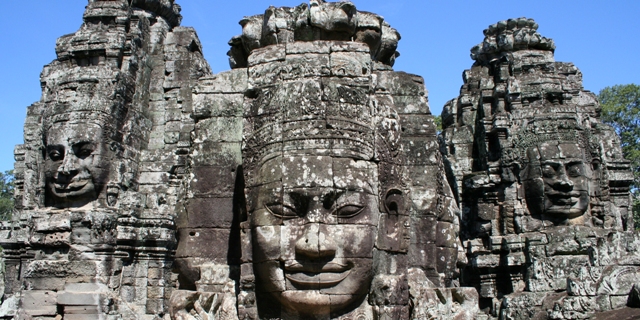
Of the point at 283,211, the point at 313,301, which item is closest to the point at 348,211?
the point at 283,211

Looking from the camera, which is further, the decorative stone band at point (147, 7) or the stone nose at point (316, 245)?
the decorative stone band at point (147, 7)

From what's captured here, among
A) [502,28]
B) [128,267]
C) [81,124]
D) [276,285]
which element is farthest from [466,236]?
[276,285]

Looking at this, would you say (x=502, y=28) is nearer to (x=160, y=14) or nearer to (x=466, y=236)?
(x=466, y=236)

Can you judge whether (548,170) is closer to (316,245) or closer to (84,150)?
(316,245)

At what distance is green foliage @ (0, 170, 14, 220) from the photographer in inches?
1521

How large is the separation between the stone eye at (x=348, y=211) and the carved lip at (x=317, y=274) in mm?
433

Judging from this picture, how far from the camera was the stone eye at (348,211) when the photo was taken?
5.59 meters

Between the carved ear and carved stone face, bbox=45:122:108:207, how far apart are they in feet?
26.4

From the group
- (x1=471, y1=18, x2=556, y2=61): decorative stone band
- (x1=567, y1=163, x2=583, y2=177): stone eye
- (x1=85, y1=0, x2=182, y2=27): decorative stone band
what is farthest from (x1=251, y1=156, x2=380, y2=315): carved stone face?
(x1=471, y1=18, x2=556, y2=61): decorative stone band

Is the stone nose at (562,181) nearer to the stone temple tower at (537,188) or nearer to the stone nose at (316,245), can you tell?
the stone temple tower at (537,188)

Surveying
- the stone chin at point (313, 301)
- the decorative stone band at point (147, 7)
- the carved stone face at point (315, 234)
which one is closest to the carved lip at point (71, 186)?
the decorative stone band at point (147, 7)

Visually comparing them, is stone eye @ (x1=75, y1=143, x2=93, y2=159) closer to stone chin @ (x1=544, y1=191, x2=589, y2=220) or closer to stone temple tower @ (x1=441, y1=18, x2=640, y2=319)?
stone temple tower @ (x1=441, y1=18, x2=640, y2=319)

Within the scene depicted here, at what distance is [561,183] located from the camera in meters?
12.8

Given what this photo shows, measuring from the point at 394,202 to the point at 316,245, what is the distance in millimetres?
977
